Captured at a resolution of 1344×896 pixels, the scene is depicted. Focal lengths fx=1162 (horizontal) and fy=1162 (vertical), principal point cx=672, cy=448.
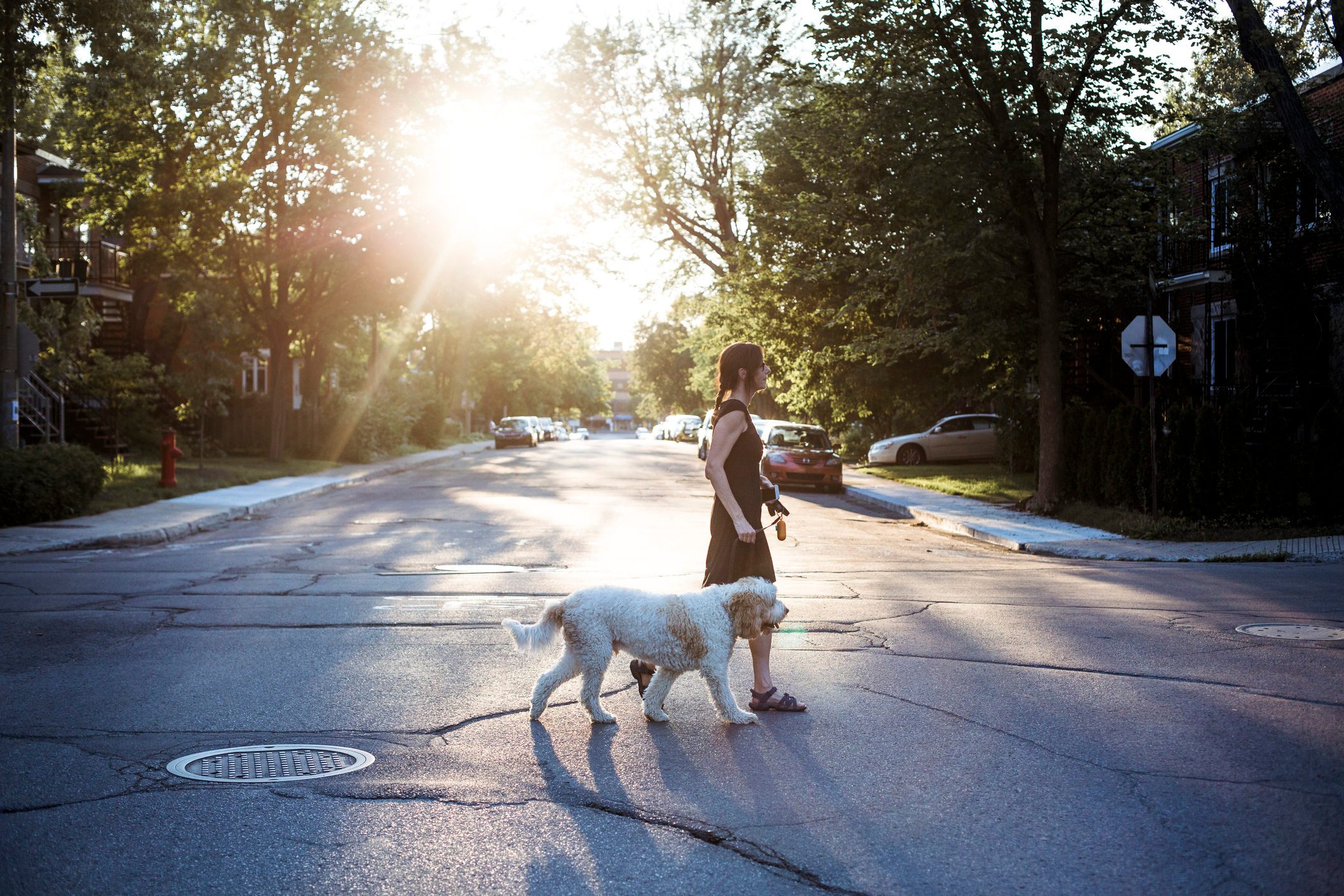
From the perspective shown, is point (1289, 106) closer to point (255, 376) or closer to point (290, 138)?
point (290, 138)

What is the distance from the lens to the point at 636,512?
19938mm

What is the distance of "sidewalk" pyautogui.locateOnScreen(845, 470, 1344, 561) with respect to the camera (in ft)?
46.8

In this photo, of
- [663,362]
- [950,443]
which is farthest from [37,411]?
[663,362]

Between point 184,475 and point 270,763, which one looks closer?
point 270,763

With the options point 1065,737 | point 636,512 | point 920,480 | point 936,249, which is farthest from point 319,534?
point 920,480

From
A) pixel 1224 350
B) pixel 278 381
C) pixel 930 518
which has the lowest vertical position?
pixel 930 518

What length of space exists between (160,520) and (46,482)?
161 cm

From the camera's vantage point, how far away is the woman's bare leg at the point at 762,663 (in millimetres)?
6449

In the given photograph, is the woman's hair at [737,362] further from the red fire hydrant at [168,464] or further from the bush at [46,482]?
the red fire hydrant at [168,464]

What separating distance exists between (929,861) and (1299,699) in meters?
3.63

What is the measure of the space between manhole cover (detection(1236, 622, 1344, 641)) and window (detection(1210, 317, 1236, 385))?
57.4 feet

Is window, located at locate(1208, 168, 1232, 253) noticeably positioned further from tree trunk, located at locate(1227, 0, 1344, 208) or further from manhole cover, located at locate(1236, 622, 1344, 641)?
manhole cover, located at locate(1236, 622, 1344, 641)

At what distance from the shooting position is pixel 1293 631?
8.91 metres

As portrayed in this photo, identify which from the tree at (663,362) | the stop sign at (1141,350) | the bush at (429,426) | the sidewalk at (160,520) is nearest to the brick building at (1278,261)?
the stop sign at (1141,350)
